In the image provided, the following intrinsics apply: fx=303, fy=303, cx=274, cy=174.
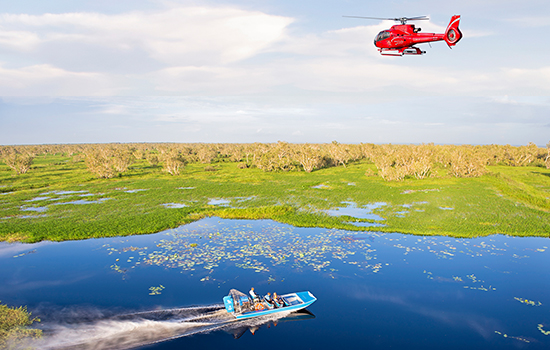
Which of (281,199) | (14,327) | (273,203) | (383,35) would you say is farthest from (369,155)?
(14,327)

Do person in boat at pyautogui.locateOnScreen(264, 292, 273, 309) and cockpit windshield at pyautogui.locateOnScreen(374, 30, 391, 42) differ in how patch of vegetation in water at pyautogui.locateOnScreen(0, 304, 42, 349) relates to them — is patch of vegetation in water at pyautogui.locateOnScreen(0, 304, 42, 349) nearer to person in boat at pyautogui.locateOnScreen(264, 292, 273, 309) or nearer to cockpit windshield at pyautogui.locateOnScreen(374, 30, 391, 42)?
person in boat at pyautogui.locateOnScreen(264, 292, 273, 309)

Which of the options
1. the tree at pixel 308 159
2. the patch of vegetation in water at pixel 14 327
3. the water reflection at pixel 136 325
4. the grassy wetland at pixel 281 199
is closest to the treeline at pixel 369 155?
the tree at pixel 308 159

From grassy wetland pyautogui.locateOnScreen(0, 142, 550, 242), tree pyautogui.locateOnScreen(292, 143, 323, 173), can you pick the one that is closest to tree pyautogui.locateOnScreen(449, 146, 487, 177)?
grassy wetland pyautogui.locateOnScreen(0, 142, 550, 242)

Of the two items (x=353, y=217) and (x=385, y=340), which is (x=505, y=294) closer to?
(x=385, y=340)

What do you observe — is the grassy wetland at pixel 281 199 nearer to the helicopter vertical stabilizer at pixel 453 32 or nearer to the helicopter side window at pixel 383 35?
the helicopter vertical stabilizer at pixel 453 32

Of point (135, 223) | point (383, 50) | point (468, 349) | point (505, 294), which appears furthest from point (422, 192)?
point (135, 223)

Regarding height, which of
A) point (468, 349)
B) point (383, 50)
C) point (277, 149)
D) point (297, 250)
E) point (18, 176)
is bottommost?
point (468, 349)
